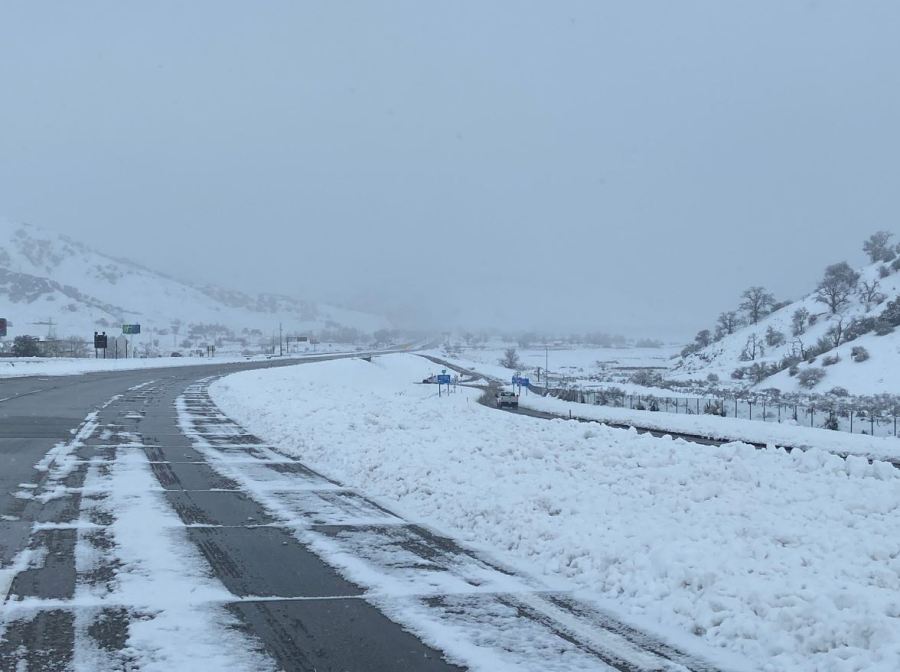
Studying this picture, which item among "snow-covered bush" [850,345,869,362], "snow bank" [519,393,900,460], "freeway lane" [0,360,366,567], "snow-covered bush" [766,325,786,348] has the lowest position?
"snow bank" [519,393,900,460]

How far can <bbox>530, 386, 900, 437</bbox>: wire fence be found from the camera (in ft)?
134

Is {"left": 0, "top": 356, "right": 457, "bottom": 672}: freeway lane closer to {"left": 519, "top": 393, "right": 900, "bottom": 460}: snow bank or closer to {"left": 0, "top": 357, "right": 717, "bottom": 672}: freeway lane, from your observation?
{"left": 0, "top": 357, "right": 717, "bottom": 672}: freeway lane

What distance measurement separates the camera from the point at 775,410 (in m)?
50.5

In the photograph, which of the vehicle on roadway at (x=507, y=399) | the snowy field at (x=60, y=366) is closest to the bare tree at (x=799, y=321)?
the vehicle on roadway at (x=507, y=399)

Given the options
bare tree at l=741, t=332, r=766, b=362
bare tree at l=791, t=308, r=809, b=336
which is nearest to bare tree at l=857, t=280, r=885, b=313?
bare tree at l=791, t=308, r=809, b=336

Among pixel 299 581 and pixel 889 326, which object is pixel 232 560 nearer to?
pixel 299 581

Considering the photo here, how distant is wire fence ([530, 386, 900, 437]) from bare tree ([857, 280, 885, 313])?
46190 mm

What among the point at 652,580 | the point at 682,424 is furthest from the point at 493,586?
the point at 682,424

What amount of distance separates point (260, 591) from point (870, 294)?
361ft

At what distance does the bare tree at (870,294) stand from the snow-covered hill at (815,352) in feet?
1.39

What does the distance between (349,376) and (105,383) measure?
34.8 metres

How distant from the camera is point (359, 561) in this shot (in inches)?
316

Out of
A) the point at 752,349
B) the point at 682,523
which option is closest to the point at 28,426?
the point at 682,523

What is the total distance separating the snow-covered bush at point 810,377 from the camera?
75.2 metres
